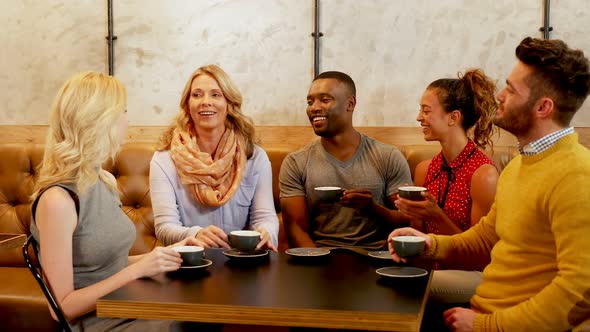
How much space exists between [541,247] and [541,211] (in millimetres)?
102

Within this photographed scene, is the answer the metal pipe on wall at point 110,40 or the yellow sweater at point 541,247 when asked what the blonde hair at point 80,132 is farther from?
the metal pipe on wall at point 110,40

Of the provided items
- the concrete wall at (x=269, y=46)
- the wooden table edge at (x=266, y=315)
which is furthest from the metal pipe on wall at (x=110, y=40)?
the wooden table edge at (x=266, y=315)

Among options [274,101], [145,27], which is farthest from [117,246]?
[145,27]

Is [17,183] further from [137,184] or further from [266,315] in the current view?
[266,315]

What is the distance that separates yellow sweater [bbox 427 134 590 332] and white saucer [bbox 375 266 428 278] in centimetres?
20

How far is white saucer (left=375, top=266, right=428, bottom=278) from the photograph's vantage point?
1968 millimetres

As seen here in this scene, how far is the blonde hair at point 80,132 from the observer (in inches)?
82.1

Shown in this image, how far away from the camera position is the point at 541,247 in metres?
1.95

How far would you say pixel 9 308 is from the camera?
314 centimetres

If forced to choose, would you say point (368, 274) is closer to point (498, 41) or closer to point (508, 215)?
point (508, 215)

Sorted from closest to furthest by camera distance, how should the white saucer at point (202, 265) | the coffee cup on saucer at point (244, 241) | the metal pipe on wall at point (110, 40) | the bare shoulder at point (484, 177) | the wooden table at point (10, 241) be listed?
1. the white saucer at point (202, 265)
2. the coffee cup on saucer at point (244, 241)
3. the wooden table at point (10, 241)
4. the bare shoulder at point (484, 177)
5. the metal pipe on wall at point (110, 40)

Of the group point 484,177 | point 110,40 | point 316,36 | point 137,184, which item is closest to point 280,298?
point 484,177

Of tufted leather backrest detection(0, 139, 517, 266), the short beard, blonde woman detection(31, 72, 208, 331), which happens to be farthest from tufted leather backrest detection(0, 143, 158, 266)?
the short beard

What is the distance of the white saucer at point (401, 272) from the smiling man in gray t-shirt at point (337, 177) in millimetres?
1073
